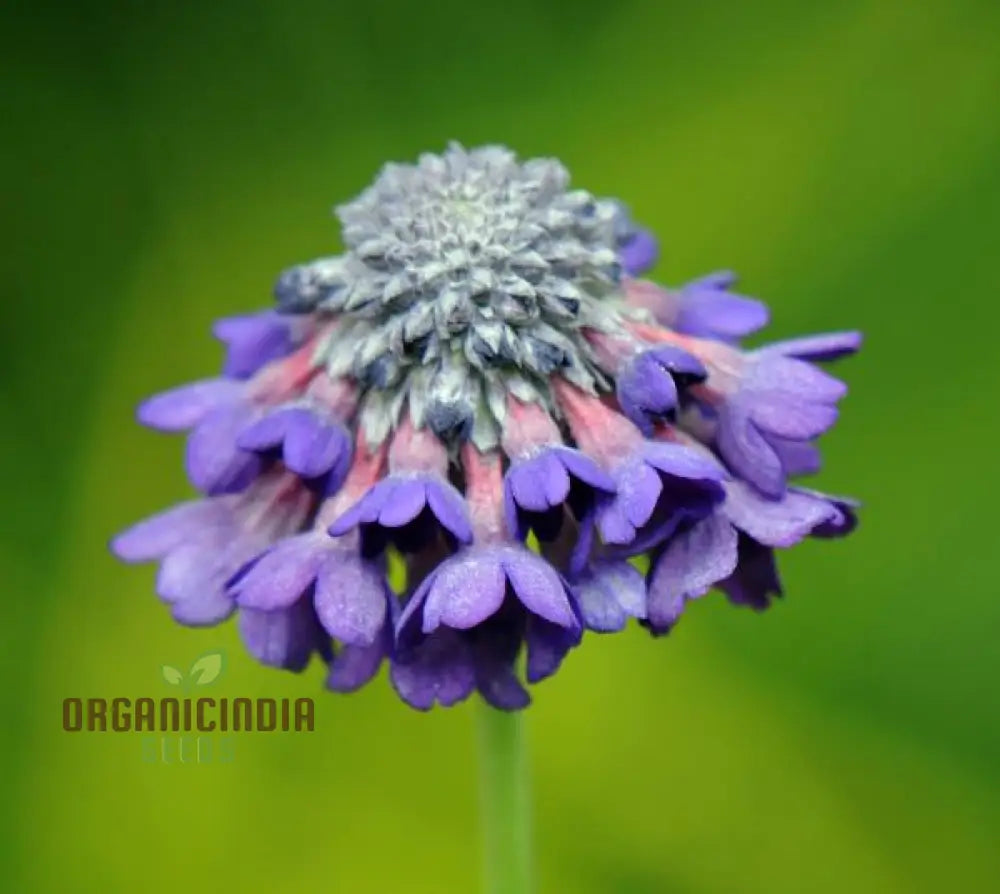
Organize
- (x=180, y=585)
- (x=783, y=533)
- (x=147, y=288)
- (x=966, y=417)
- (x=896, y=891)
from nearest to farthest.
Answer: (x=783, y=533) → (x=180, y=585) → (x=896, y=891) → (x=966, y=417) → (x=147, y=288)

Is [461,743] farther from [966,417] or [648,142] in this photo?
[648,142]

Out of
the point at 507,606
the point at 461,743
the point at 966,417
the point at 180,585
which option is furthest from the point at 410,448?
the point at 966,417

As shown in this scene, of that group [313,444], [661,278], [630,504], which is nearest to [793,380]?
[630,504]

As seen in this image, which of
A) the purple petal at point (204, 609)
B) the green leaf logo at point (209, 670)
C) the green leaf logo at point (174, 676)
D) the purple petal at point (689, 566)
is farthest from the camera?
the green leaf logo at point (174, 676)

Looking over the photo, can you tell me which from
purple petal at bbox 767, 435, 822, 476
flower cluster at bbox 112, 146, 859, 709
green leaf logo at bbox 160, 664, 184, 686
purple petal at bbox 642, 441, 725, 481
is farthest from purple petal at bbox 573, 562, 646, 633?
green leaf logo at bbox 160, 664, 184, 686

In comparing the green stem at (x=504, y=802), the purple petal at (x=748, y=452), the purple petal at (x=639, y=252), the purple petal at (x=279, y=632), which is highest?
the purple petal at (x=639, y=252)

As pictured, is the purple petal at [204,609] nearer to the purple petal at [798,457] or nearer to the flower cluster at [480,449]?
the flower cluster at [480,449]

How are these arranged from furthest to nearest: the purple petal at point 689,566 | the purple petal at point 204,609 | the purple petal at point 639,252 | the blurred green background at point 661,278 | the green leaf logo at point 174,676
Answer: the blurred green background at point 661,278 < the green leaf logo at point 174,676 < the purple petal at point 639,252 < the purple petal at point 204,609 < the purple petal at point 689,566

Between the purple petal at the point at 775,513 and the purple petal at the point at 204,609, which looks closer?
the purple petal at the point at 775,513

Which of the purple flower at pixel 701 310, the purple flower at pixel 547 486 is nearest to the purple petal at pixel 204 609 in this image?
the purple flower at pixel 547 486
